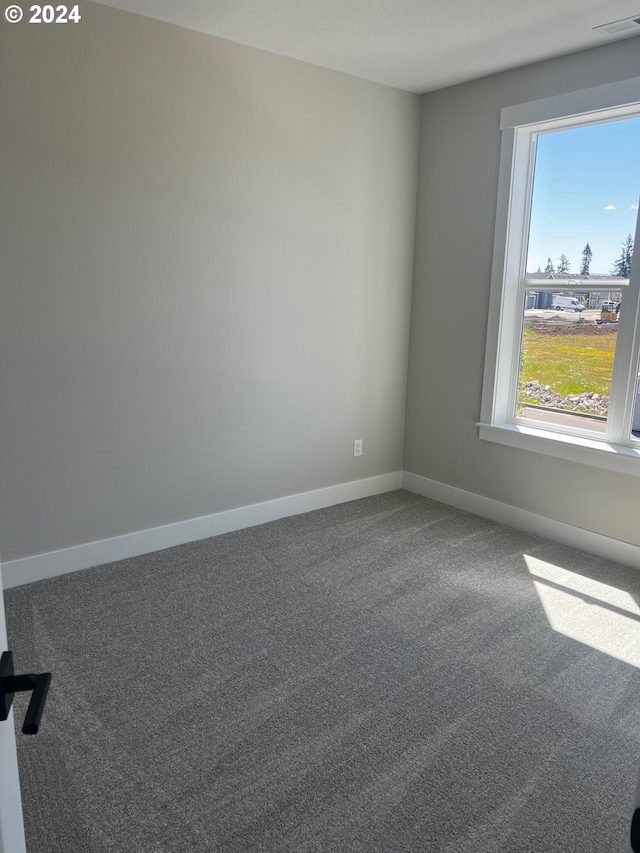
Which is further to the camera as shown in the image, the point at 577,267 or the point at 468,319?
the point at 468,319

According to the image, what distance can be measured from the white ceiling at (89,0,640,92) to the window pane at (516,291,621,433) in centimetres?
132

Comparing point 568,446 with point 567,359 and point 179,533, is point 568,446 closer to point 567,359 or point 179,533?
point 567,359

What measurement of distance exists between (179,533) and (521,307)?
8.11ft

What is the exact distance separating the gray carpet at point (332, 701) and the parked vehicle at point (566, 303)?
4.63ft

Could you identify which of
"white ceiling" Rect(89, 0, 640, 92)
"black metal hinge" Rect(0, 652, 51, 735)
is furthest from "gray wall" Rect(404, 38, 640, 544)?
"black metal hinge" Rect(0, 652, 51, 735)

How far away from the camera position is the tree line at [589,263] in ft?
11.1

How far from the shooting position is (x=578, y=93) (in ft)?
11.0

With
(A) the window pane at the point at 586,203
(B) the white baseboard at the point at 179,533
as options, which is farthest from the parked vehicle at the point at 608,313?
(B) the white baseboard at the point at 179,533

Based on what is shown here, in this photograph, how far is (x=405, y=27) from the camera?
3.04 metres

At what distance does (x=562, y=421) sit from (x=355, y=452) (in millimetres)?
1363

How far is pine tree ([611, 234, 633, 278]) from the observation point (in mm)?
3365

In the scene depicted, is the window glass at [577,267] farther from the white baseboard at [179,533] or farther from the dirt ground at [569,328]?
the white baseboard at [179,533]

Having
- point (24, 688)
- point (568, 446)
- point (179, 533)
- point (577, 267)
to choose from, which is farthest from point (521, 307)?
point (24, 688)

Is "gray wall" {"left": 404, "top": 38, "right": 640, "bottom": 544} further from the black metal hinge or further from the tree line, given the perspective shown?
the black metal hinge
